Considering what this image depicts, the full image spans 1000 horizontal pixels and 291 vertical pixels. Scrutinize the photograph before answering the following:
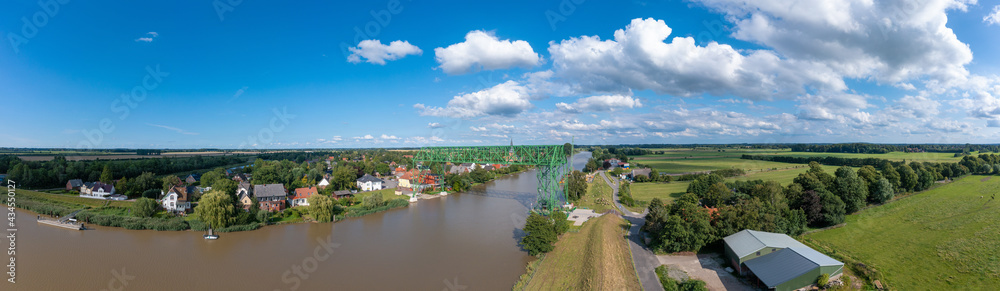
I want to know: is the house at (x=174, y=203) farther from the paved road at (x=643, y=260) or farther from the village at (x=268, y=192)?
the paved road at (x=643, y=260)

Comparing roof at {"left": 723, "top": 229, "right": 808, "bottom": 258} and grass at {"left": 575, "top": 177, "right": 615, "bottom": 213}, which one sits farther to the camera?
grass at {"left": 575, "top": 177, "right": 615, "bottom": 213}

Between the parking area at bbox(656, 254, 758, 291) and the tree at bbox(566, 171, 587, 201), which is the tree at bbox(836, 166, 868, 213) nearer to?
the parking area at bbox(656, 254, 758, 291)

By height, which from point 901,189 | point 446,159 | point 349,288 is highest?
point 446,159

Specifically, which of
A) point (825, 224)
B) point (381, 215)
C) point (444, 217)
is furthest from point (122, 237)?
point (825, 224)

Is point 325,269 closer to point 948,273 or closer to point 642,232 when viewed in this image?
point 642,232

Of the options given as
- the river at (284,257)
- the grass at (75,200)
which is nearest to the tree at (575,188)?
the river at (284,257)

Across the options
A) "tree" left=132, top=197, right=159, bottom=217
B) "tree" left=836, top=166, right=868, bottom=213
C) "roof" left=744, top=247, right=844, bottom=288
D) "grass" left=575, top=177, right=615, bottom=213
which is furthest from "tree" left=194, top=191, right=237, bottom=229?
"tree" left=836, top=166, right=868, bottom=213

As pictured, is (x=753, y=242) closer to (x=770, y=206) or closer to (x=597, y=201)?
(x=770, y=206)
